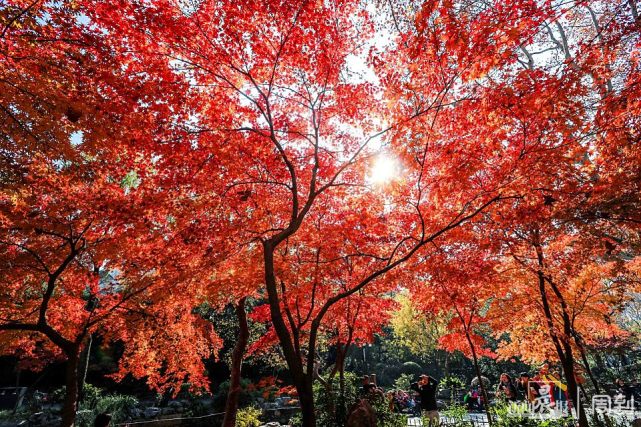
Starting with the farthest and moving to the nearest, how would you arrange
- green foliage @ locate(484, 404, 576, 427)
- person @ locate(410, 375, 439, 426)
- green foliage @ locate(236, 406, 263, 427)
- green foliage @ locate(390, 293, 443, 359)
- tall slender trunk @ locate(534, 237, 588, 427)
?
green foliage @ locate(390, 293, 443, 359) < green foliage @ locate(236, 406, 263, 427) < person @ locate(410, 375, 439, 426) < green foliage @ locate(484, 404, 576, 427) < tall slender trunk @ locate(534, 237, 588, 427)

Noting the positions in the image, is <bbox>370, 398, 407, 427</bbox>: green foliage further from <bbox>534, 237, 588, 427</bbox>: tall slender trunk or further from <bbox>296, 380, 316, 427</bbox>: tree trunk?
<bbox>296, 380, 316, 427</bbox>: tree trunk

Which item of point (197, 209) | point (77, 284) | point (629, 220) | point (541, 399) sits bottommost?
point (541, 399)

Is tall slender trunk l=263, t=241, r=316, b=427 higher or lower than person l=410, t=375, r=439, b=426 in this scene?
higher

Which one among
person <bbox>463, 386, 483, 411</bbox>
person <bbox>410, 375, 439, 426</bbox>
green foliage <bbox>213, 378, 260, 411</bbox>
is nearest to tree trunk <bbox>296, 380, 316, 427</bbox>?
person <bbox>410, 375, 439, 426</bbox>

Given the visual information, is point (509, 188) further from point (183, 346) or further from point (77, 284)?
point (77, 284)

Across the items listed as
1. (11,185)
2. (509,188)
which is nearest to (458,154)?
(509,188)

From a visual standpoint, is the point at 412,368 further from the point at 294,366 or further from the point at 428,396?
the point at 294,366

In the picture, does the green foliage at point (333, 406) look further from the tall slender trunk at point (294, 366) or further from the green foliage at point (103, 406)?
the green foliage at point (103, 406)

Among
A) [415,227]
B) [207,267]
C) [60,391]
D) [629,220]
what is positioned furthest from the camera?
[60,391]

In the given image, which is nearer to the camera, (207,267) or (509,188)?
(509,188)

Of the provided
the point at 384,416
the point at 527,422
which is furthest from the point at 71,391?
the point at 527,422

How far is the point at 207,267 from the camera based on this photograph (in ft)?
24.5

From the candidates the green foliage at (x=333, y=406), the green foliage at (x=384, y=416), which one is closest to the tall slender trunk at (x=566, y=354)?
the green foliage at (x=384, y=416)

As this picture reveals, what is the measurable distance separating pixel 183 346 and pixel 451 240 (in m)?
9.80
